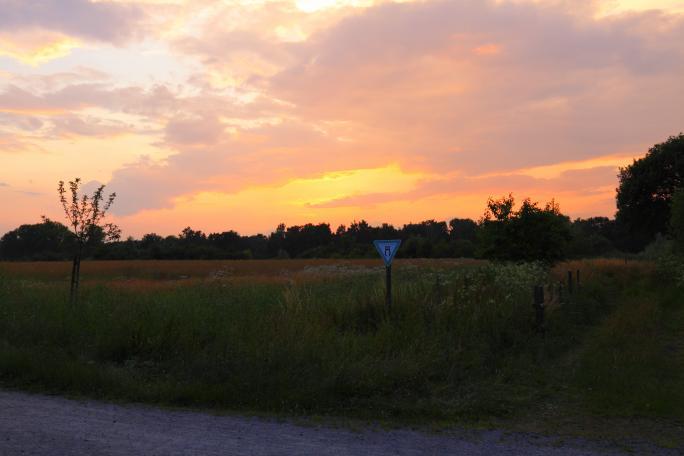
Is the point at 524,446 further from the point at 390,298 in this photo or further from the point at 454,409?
the point at 390,298

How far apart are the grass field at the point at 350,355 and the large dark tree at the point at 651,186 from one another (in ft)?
160

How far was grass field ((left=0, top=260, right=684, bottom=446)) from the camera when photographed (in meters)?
7.59

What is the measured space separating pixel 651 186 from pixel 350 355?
57.5 meters

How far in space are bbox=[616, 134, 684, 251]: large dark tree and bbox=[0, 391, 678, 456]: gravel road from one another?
5776cm

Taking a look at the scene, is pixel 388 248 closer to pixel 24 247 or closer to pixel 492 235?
pixel 492 235

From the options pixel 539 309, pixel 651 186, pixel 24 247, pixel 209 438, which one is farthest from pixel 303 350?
pixel 24 247

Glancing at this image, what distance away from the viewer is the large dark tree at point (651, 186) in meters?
56.2

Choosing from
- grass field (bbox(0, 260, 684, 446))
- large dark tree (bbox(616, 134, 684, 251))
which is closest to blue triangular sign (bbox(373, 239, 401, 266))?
grass field (bbox(0, 260, 684, 446))

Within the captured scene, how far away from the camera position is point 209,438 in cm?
591

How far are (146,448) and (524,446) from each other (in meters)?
3.87

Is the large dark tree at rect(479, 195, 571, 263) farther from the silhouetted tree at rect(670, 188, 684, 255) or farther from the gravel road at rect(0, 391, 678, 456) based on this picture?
the gravel road at rect(0, 391, 678, 456)

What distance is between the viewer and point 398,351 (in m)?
9.57

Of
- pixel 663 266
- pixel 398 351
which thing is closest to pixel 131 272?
pixel 663 266

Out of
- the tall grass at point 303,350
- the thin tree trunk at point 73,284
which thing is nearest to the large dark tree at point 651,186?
the tall grass at point 303,350
